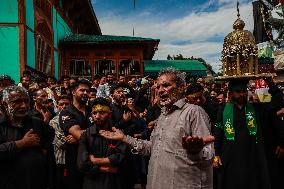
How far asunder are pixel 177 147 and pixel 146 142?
0.53m

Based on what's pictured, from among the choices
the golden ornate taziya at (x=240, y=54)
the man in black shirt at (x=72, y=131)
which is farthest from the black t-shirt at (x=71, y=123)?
the golden ornate taziya at (x=240, y=54)

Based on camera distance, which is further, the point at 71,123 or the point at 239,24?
the point at 239,24

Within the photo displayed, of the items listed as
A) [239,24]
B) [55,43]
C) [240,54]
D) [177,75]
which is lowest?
[177,75]

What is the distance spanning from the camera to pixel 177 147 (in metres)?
3.76

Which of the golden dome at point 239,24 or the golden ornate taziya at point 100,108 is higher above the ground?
the golden dome at point 239,24

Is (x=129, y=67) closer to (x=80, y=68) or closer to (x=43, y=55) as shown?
(x=80, y=68)

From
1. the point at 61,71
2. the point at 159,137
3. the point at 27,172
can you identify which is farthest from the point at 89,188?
the point at 61,71

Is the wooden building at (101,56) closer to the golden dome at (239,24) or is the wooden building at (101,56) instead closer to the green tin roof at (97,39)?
the green tin roof at (97,39)

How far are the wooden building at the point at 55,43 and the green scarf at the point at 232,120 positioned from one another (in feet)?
27.8

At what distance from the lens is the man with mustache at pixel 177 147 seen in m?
3.68

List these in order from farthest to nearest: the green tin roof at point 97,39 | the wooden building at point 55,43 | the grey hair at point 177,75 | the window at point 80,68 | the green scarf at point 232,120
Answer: the window at point 80,68 → the green tin roof at point 97,39 → the wooden building at point 55,43 → the green scarf at point 232,120 → the grey hair at point 177,75

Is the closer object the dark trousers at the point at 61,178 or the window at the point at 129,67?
the dark trousers at the point at 61,178

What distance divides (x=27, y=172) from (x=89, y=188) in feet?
3.06

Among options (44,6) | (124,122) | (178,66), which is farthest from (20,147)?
(178,66)
